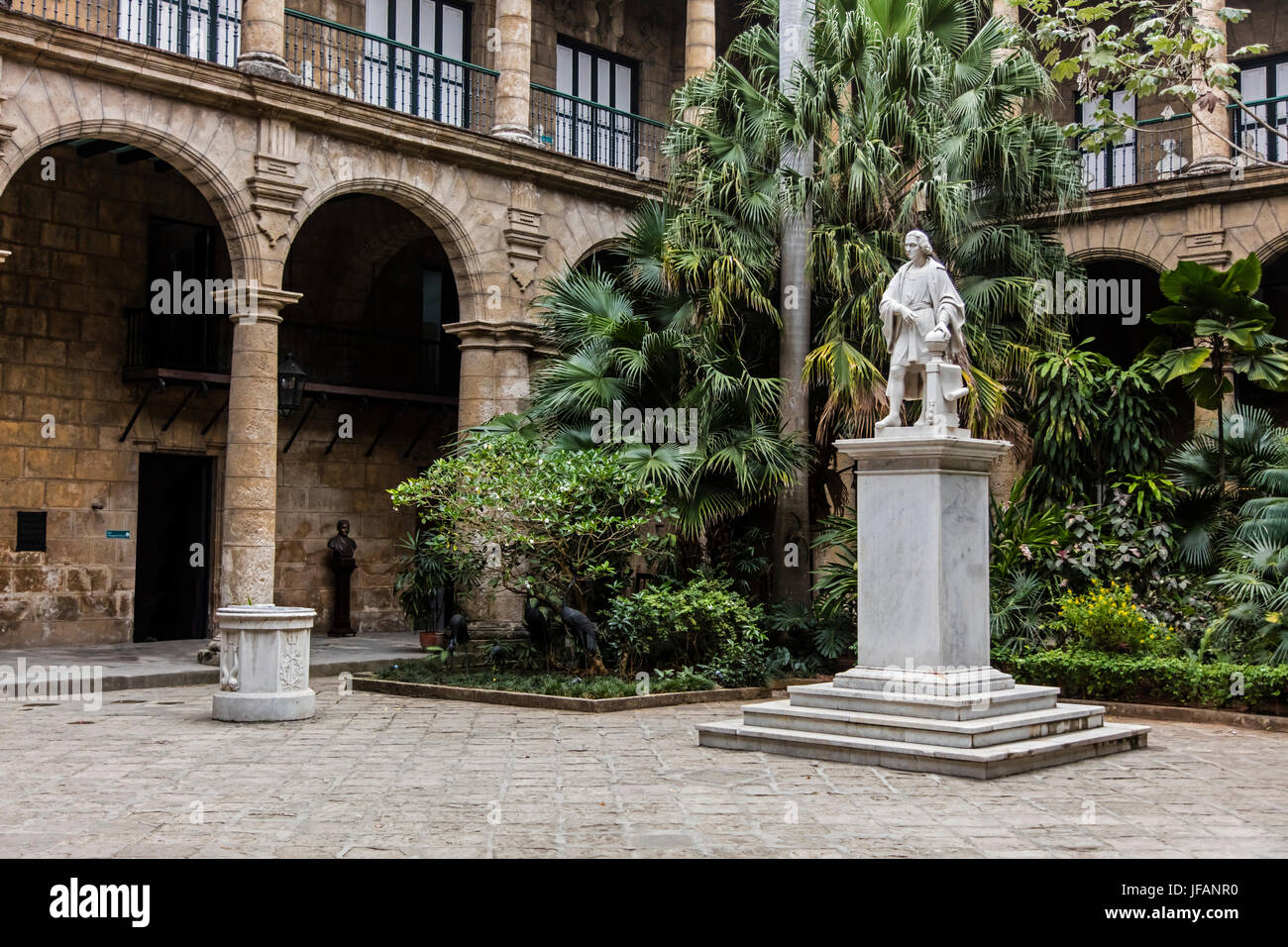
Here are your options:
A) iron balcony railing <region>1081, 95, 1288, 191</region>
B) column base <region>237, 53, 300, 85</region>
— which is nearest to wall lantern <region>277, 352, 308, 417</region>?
column base <region>237, 53, 300, 85</region>

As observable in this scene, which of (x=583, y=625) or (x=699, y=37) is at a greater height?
(x=699, y=37)

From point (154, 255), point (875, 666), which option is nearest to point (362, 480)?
point (154, 255)

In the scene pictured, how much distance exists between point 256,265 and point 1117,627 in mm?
9940

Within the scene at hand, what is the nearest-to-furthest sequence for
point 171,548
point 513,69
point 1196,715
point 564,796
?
1. point 564,796
2. point 1196,715
3. point 513,69
4. point 171,548

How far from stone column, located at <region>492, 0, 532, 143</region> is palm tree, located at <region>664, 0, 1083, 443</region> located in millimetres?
3136

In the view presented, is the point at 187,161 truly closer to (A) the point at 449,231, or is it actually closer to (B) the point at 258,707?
(A) the point at 449,231

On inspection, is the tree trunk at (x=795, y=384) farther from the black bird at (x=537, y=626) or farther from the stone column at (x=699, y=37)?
the stone column at (x=699, y=37)

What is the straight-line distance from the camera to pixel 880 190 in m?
14.7

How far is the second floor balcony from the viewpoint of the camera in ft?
53.8

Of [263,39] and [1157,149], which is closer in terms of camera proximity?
[263,39]

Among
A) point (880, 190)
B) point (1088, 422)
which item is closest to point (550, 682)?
point (880, 190)

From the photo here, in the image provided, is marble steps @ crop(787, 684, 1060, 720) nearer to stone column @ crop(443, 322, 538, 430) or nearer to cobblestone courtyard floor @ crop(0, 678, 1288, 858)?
cobblestone courtyard floor @ crop(0, 678, 1288, 858)

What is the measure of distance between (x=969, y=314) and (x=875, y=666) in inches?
258

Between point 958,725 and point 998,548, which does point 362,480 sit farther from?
point 958,725
